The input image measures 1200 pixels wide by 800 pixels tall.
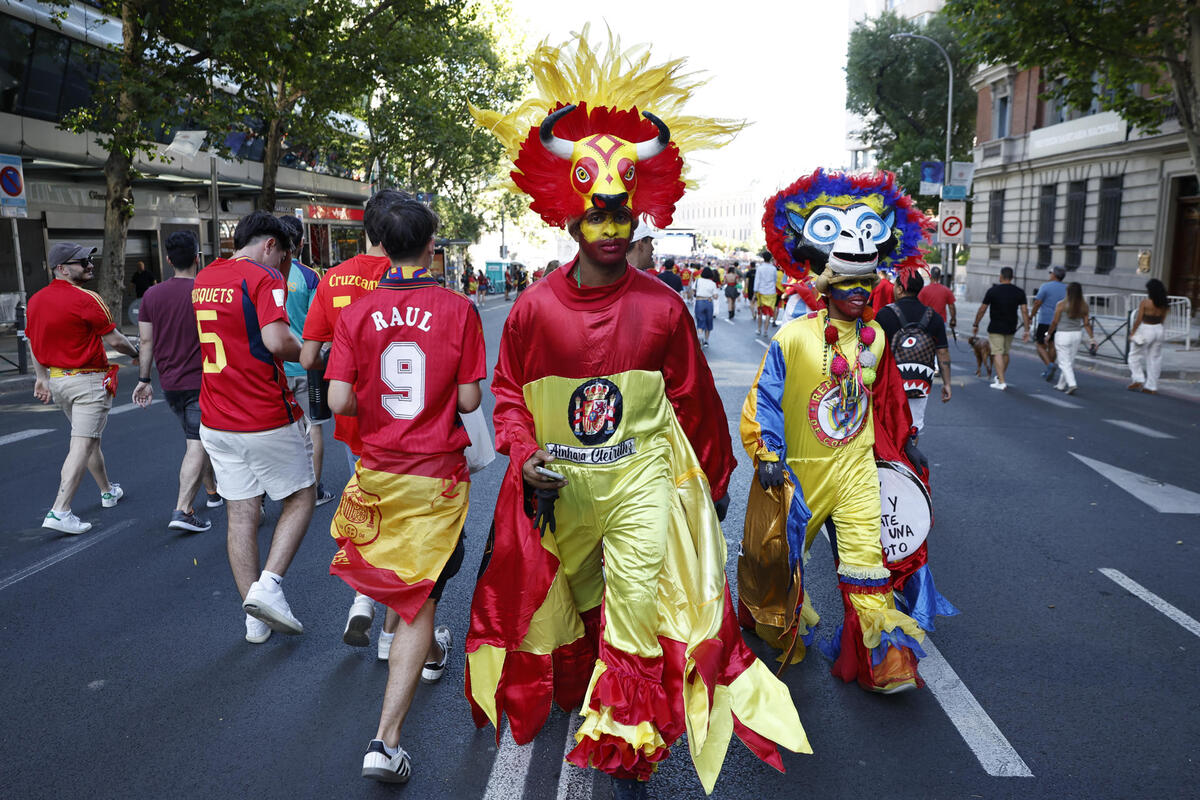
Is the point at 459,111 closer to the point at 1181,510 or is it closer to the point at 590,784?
the point at 1181,510

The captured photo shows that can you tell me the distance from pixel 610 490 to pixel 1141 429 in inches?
375

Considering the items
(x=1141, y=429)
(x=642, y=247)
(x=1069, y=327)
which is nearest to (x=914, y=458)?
(x=642, y=247)

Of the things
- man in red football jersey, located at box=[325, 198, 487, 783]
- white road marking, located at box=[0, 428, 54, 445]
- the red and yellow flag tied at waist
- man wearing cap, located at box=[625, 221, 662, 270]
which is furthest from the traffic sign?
the red and yellow flag tied at waist

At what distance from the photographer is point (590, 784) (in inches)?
130

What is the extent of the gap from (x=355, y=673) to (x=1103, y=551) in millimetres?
4705

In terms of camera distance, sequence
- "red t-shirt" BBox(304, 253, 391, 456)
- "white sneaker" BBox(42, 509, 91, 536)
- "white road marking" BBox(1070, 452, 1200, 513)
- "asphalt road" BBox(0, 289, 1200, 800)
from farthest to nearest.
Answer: "white road marking" BBox(1070, 452, 1200, 513), "white sneaker" BBox(42, 509, 91, 536), "red t-shirt" BBox(304, 253, 391, 456), "asphalt road" BBox(0, 289, 1200, 800)

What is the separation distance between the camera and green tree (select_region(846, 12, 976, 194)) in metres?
39.6

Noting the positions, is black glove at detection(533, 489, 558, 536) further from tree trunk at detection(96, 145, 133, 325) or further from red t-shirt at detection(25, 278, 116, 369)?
tree trunk at detection(96, 145, 133, 325)

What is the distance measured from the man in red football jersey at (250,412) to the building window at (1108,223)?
28732mm

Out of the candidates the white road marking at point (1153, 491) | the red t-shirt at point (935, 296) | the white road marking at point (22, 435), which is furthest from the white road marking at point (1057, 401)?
the white road marking at point (22, 435)

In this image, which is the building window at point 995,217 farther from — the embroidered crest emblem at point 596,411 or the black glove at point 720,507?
the embroidered crest emblem at point 596,411

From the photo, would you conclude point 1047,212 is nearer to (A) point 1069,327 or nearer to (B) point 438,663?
(A) point 1069,327

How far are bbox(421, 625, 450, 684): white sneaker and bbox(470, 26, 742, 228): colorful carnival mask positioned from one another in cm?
198

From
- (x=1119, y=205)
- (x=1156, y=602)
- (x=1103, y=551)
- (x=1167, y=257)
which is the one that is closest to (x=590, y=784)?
(x=1156, y=602)
